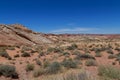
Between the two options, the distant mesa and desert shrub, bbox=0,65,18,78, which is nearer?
desert shrub, bbox=0,65,18,78

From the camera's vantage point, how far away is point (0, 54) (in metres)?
23.5

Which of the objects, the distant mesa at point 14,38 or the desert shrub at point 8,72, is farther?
the distant mesa at point 14,38

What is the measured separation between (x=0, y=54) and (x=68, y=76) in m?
17.3

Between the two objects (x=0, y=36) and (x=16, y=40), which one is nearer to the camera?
(x=0, y=36)

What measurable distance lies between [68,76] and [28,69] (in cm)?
757

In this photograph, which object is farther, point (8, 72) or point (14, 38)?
point (14, 38)

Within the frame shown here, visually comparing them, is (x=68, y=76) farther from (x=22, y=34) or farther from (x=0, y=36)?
(x=22, y=34)

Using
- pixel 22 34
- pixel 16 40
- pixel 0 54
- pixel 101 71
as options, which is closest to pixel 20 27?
pixel 22 34

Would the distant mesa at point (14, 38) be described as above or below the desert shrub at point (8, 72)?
above

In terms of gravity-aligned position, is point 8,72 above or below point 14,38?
below

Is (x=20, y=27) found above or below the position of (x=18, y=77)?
above

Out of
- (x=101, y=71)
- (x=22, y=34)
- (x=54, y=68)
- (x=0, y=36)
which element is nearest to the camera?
(x=101, y=71)

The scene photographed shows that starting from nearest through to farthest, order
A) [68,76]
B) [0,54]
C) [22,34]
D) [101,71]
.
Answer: [68,76] < [101,71] < [0,54] < [22,34]

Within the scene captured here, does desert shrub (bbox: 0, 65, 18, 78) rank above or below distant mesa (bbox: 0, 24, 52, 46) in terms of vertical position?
below
